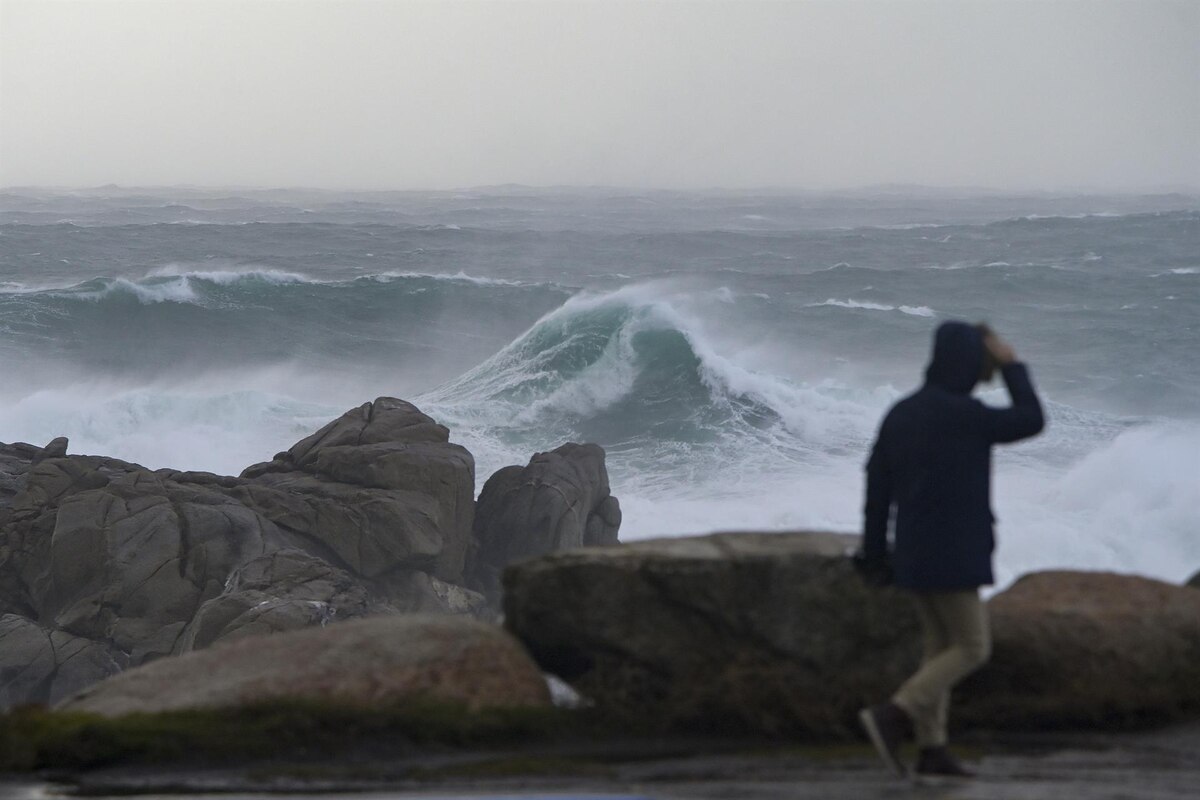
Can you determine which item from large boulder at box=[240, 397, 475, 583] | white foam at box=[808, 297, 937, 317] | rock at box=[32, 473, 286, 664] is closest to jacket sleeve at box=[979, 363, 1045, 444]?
rock at box=[32, 473, 286, 664]

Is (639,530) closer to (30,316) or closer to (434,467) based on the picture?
(434,467)

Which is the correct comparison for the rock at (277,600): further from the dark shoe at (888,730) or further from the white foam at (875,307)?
the white foam at (875,307)

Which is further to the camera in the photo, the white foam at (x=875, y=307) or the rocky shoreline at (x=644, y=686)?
the white foam at (x=875, y=307)

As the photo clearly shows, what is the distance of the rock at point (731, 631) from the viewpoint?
571cm

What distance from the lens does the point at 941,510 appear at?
4.88 meters

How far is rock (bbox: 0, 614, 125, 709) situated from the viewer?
14.9m

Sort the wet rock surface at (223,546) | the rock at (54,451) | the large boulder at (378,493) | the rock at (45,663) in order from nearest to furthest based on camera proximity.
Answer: the rock at (45,663)
the wet rock surface at (223,546)
the large boulder at (378,493)
the rock at (54,451)

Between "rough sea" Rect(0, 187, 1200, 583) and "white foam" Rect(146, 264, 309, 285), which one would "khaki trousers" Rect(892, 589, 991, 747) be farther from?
"white foam" Rect(146, 264, 309, 285)

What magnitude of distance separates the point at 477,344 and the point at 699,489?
15.0 meters

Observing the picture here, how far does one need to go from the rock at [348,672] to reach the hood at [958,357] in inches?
84.5

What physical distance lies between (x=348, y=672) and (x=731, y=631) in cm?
157

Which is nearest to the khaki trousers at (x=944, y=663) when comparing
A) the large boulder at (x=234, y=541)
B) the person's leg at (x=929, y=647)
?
the person's leg at (x=929, y=647)

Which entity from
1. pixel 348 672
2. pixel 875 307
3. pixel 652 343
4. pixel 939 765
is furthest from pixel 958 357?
pixel 875 307

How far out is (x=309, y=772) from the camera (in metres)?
5.29
